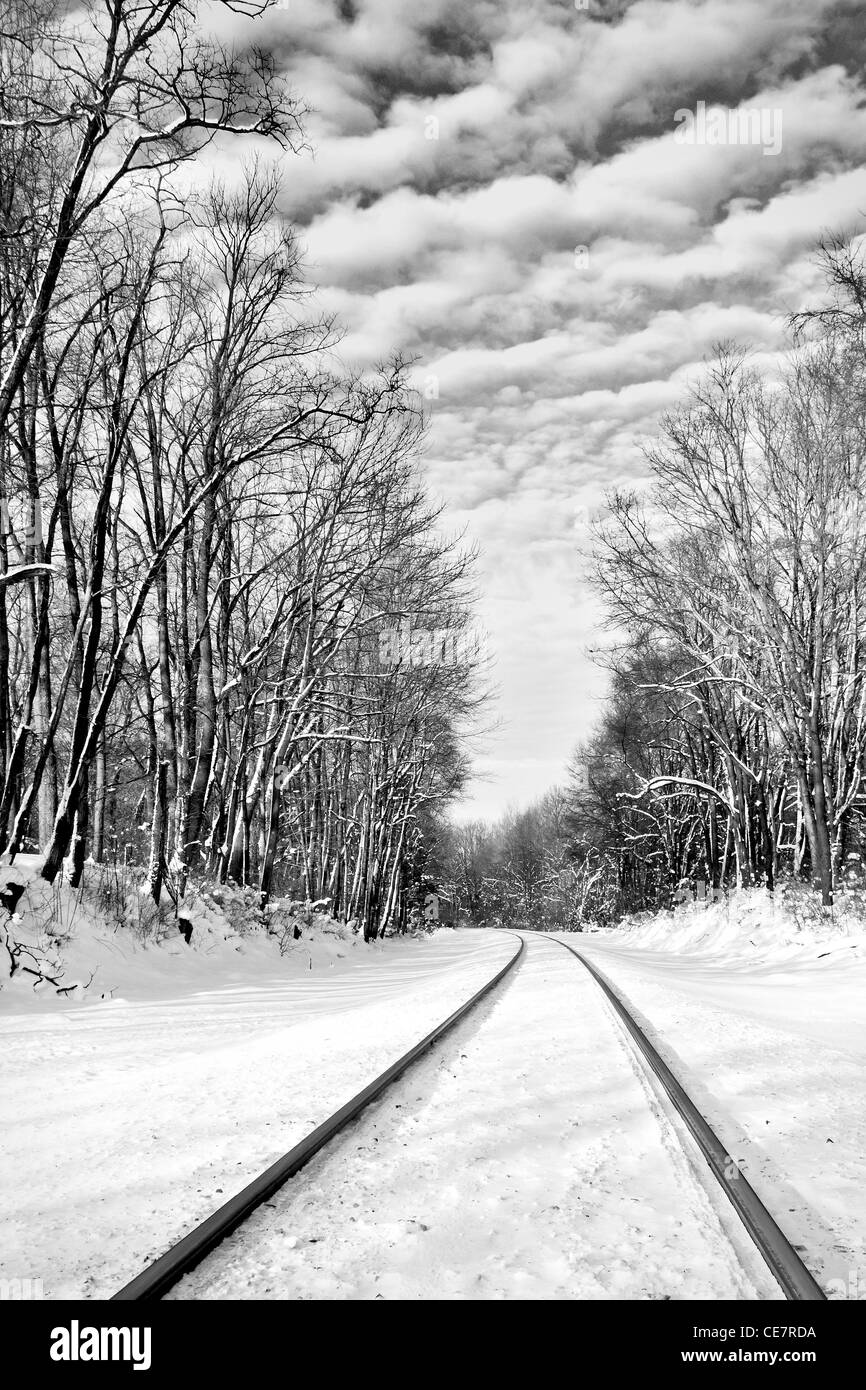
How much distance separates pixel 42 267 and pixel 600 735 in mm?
39872

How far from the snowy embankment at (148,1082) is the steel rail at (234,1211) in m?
0.13

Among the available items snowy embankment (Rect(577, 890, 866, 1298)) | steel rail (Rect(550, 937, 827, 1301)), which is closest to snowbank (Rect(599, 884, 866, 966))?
snowy embankment (Rect(577, 890, 866, 1298))

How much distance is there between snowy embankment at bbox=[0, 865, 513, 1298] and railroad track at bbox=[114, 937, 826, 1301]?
5.9 inches

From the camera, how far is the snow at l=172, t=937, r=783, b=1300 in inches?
107

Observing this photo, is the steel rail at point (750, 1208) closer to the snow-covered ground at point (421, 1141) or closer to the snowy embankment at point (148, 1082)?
the snow-covered ground at point (421, 1141)

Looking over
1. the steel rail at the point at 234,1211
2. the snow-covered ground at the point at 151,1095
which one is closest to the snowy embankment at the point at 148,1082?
the snow-covered ground at the point at 151,1095

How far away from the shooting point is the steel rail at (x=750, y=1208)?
265 cm

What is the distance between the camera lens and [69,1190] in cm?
350

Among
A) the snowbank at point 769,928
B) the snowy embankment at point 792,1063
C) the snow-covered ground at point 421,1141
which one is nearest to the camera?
the snow-covered ground at point 421,1141

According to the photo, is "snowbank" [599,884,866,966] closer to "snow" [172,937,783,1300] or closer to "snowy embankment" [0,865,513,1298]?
"snowy embankment" [0,865,513,1298]

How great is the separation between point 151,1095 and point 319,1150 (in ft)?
5.30
